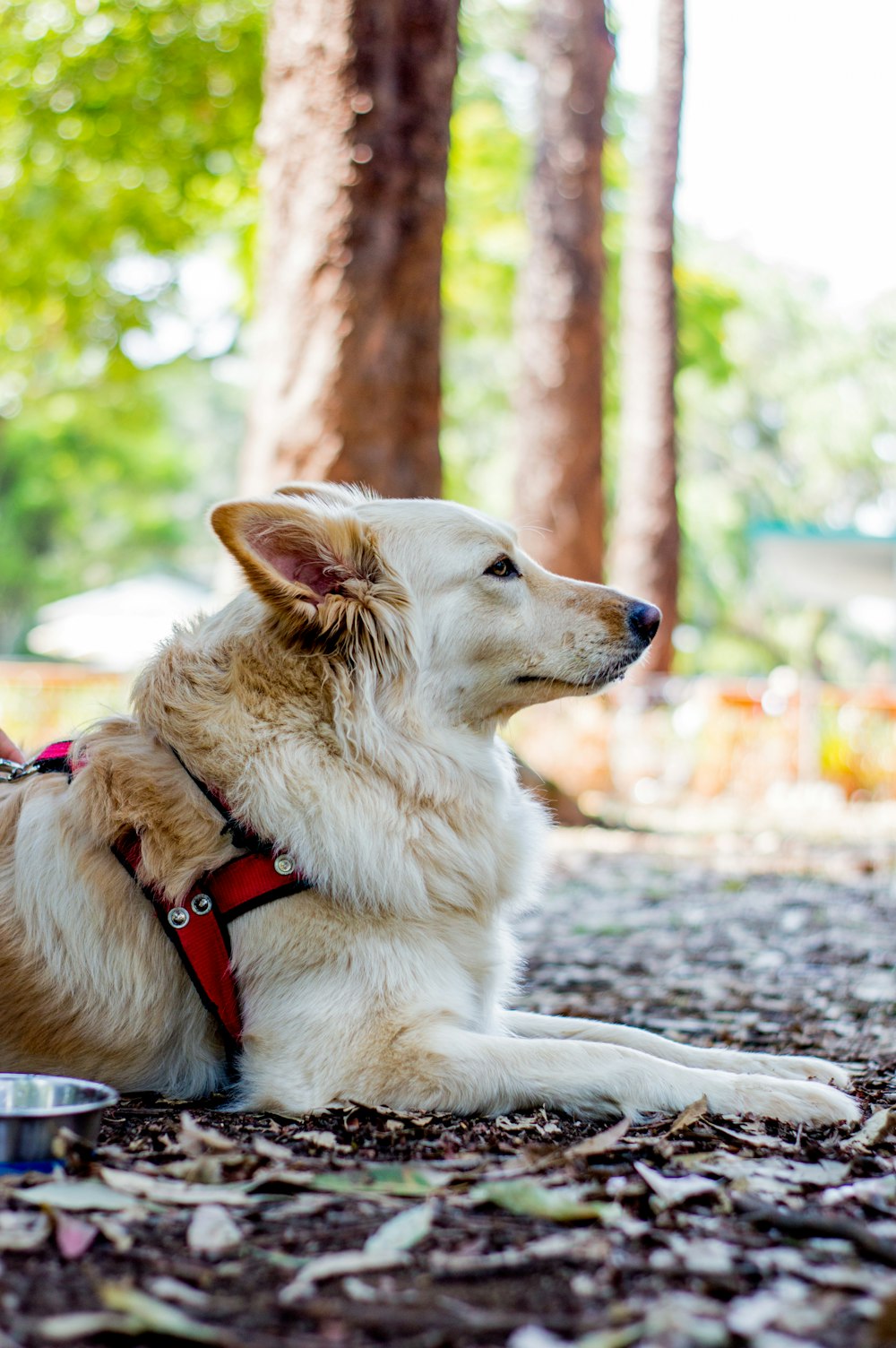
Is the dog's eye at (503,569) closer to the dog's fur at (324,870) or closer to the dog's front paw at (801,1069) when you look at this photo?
the dog's fur at (324,870)

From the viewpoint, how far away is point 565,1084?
9.46ft

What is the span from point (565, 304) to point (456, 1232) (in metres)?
12.6

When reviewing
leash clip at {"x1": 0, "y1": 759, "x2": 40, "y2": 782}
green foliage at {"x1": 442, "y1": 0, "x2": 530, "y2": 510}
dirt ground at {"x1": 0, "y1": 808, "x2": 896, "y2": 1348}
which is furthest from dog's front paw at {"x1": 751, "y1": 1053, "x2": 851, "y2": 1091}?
green foliage at {"x1": 442, "y1": 0, "x2": 530, "y2": 510}

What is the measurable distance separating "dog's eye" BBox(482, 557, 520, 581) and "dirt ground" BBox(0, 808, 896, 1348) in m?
1.54

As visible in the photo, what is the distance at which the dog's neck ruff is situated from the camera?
3025mm

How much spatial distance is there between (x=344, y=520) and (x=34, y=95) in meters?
13.2

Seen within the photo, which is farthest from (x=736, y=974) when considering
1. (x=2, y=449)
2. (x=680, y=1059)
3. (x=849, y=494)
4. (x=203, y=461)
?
(x=203, y=461)

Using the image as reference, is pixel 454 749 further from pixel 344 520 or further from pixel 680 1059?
pixel 680 1059

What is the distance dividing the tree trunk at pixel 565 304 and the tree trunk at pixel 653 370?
2.75 m

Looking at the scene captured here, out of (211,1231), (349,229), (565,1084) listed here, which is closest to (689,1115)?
(565,1084)

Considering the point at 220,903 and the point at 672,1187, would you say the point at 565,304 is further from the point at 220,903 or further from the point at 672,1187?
the point at 672,1187

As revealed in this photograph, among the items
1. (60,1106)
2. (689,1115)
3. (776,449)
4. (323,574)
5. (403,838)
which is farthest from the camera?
(776,449)

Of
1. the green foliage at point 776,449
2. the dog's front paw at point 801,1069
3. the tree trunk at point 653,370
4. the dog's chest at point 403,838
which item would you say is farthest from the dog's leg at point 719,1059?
the green foliage at point 776,449

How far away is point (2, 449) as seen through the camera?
1679 inches
